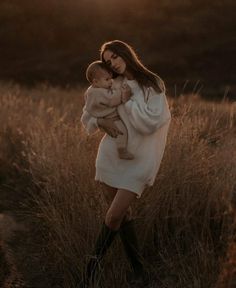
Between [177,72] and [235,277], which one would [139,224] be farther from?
[177,72]

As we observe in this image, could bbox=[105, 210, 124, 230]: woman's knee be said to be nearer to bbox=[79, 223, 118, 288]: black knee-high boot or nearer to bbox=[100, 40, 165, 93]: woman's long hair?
bbox=[79, 223, 118, 288]: black knee-high boot

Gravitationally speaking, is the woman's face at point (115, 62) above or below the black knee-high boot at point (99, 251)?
above

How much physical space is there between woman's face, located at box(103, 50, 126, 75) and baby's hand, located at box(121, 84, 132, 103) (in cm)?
12

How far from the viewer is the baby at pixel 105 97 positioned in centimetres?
490

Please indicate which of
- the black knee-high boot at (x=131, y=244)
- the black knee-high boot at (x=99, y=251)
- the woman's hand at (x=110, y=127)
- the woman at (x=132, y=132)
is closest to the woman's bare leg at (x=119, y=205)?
the woman at (x=132, y=132)

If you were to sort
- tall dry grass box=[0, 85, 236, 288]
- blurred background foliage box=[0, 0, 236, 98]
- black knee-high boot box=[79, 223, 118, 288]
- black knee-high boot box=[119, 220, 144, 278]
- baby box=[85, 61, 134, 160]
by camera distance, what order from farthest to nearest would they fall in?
blurred background foliage box=[0, 0, 236, 98]
tall dry grass box=[0, 85, 236, 288]
black knee-high boot box=[119, 220, 144, 278]
black knee-high boot box=[79, 223, 118, 288]
baby box=[85, 61, 134, 160]

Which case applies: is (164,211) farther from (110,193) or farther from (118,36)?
(118,36)

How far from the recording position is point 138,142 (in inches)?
197

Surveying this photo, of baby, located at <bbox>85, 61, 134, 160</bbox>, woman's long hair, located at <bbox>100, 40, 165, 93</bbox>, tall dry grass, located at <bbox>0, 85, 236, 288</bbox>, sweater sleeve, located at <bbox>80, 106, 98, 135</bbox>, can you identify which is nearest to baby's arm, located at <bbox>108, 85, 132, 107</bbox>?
baby, located at <bbox>85, 61, 134, 160</bbox>

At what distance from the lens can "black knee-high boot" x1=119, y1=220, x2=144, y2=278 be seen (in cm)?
533

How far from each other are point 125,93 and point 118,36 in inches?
1159

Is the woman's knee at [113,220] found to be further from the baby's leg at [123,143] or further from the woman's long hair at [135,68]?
the woman's long hair at [135,68]

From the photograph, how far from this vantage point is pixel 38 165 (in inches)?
286

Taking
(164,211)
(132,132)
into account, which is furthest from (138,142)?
(164,211)
